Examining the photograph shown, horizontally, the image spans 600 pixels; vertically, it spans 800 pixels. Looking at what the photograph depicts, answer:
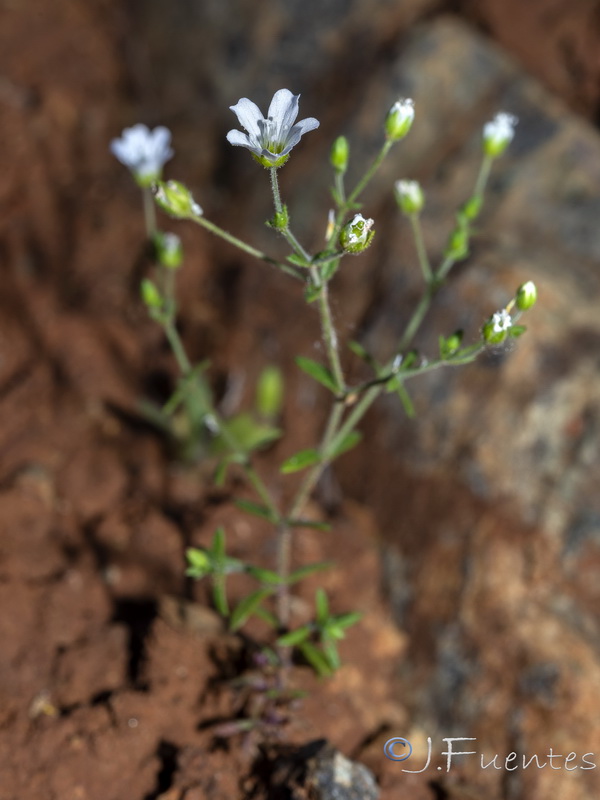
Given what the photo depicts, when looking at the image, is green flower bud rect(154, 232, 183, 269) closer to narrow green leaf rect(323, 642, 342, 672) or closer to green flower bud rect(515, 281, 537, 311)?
green flower bud rect(515, 281, 537, 311)

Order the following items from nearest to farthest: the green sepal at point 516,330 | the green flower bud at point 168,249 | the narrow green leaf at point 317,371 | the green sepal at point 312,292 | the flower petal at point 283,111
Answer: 1. the flower petal at point 283,111
2. the green sepal at point 312,292
3. the green sepal at point 516,330
4. the narrow green leaf at point 317,371
5. the green flower bud at point 168,249

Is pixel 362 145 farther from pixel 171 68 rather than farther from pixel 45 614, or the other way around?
pixel 45 614

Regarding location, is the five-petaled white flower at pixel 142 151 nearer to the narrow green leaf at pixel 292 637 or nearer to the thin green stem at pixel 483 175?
the thin green stem at pixel 483 175

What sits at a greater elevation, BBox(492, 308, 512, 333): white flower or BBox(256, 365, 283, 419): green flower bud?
BBox(256, 365, 283, 419): green flower bud

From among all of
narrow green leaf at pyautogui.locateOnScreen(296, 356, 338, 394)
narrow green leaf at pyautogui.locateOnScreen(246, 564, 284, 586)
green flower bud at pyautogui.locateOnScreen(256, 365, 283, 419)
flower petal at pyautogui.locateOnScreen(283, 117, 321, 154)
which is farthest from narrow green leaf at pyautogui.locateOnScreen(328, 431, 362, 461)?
green flower bud at pyautogui.locateOnScreen(256, 365, 283, 419)

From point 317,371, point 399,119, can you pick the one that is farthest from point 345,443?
point 399,119

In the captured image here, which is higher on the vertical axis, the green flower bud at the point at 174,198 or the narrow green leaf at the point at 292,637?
the green flower bud at the point at 174,198
